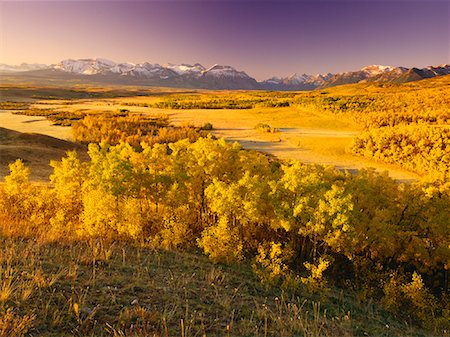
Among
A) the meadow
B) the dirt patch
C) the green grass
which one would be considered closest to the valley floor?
the dirt patch

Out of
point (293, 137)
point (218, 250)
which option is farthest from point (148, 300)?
point (293, 137)

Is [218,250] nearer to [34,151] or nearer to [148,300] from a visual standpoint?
[148,300]

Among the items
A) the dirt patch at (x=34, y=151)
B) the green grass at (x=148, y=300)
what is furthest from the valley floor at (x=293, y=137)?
the green grass at (x=148, y=300)

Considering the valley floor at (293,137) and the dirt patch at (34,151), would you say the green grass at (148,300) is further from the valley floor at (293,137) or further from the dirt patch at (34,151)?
the valley floor at (293,137)

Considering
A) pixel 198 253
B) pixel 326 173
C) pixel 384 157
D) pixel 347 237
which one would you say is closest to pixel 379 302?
pixel 347 237

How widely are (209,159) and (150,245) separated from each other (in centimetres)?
326

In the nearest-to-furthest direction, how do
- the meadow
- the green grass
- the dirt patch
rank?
1. the green grass
2. the meadow
3. the dirt patch

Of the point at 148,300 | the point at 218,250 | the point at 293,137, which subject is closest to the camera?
the point at 148,300

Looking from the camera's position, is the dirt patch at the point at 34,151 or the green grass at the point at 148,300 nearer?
the green grass at the point at 148,300

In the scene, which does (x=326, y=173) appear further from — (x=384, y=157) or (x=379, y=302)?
(x=384, y=157)

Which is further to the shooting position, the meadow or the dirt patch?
the dirt patch

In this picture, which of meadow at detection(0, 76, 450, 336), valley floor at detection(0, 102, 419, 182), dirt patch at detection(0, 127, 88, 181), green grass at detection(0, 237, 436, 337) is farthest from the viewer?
valley floor at detection(0, 102, 419, 182)

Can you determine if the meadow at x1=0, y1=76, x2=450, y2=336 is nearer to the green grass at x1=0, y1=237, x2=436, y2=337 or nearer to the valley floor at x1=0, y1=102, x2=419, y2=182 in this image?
the green grass at x1=0, y1=237, x2=436, y2=337

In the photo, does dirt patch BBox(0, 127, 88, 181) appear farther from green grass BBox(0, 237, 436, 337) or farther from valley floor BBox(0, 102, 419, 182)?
green grass BBox(0, 237, 436, 337)
